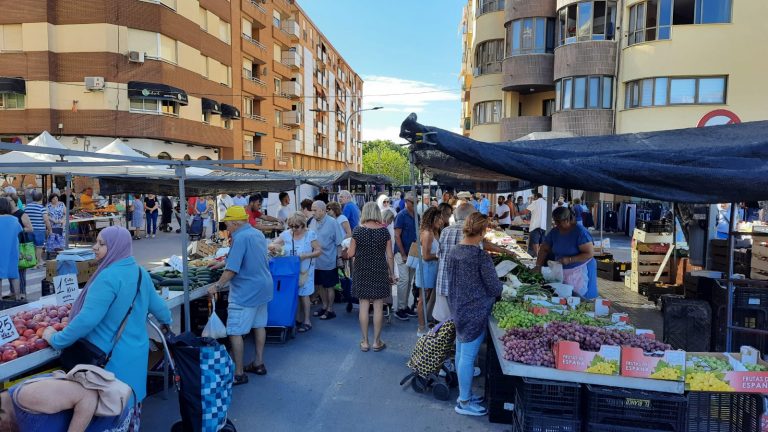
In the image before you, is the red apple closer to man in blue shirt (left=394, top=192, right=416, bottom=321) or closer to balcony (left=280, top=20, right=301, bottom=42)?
man in blue shirt (left=394, top=192, right=416, bottom=321)

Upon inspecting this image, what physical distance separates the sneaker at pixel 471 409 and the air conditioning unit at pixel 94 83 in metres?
26.2

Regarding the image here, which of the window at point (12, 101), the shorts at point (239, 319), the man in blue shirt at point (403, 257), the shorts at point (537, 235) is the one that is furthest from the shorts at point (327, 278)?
the window at point (12, 101)

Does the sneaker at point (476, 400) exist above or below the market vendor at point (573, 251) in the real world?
below

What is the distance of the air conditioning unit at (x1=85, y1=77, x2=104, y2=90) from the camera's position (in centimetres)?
2441

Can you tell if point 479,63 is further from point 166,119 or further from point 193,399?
point 193,399

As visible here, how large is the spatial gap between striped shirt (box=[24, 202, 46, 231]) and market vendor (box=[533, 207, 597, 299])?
10215 millimetres

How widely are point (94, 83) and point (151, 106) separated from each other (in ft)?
8.91

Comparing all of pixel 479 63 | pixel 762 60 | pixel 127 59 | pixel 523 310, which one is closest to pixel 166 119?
pixel 127 59

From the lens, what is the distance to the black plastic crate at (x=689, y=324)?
6020 millimetres

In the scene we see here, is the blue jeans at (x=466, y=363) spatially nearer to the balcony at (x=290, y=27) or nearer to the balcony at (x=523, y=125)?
the balcony at (x=523, y=125)

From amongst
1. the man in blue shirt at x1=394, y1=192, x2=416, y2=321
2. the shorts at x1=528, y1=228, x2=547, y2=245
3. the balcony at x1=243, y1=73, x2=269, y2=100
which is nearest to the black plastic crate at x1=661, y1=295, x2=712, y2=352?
the man in blue shirt at x1=394, y1=192, x2=416, y2=321

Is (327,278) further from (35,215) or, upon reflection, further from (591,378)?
(35,215)

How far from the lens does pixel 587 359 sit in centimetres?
370

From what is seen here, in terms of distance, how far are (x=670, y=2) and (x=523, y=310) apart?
20695 mm
